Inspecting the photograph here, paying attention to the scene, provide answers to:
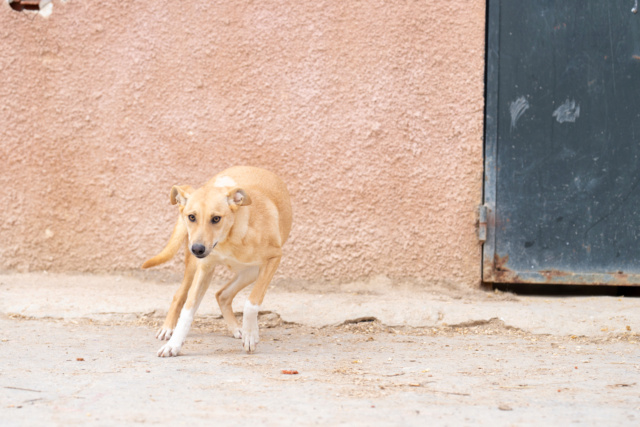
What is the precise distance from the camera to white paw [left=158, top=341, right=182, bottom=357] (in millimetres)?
3598

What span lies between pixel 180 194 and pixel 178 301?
27.9 inches

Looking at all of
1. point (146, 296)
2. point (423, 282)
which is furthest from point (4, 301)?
point (423, 282)

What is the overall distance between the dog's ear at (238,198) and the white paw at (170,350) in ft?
2.61

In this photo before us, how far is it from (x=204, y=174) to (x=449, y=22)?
2.07 meters

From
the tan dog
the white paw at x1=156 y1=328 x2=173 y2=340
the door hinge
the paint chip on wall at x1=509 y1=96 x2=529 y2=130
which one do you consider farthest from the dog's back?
the paint chip on wall at x1=509 y1=96 x2=529 y2=130

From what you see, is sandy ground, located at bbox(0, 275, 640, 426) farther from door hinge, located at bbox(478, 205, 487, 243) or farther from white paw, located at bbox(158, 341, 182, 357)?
door hinge, located at bbox(478, 205, 487, 243)

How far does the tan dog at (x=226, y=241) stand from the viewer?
3.67 metres

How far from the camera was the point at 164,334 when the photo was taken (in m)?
4.10

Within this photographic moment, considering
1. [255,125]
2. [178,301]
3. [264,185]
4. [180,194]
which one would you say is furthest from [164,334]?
[255,125]

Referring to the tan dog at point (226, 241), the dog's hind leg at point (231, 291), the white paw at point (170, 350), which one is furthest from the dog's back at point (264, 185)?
the white paw at point (170, 350)

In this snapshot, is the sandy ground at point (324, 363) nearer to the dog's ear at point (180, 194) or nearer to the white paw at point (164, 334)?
the white paw at point (164, 334)

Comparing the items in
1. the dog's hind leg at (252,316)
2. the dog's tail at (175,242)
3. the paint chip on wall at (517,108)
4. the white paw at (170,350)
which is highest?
the paint chip on wall at (517,108)

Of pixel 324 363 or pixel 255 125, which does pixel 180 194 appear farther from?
pixel 255 125

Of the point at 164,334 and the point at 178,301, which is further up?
the point at 178,301
